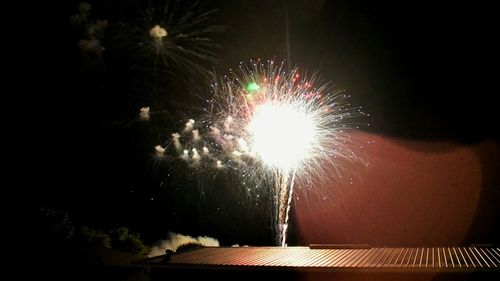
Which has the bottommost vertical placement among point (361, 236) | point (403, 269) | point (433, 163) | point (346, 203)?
point (403, 269)

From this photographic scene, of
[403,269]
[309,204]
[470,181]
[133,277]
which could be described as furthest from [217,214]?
[403,269]

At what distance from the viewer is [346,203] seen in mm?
24766

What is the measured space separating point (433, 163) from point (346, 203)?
4.91 m

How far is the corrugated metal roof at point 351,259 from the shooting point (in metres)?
12.8

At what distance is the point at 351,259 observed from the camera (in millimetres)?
14594

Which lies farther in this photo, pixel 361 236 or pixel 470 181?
pixel 361 236

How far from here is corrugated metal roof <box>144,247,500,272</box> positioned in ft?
41.8

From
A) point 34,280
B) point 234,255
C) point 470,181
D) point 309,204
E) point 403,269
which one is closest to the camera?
point 403,269

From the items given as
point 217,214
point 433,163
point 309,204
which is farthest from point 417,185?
point 217,214

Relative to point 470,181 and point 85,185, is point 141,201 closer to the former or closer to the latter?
point 85,185

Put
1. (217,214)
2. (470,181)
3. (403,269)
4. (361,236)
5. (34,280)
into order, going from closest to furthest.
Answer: (403,269) → (34,280) → (470,181) → (361,236) → (217,214)

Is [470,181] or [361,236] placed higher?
[470,181]

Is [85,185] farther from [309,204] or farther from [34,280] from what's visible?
[309,204]

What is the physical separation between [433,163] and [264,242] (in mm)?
11138
